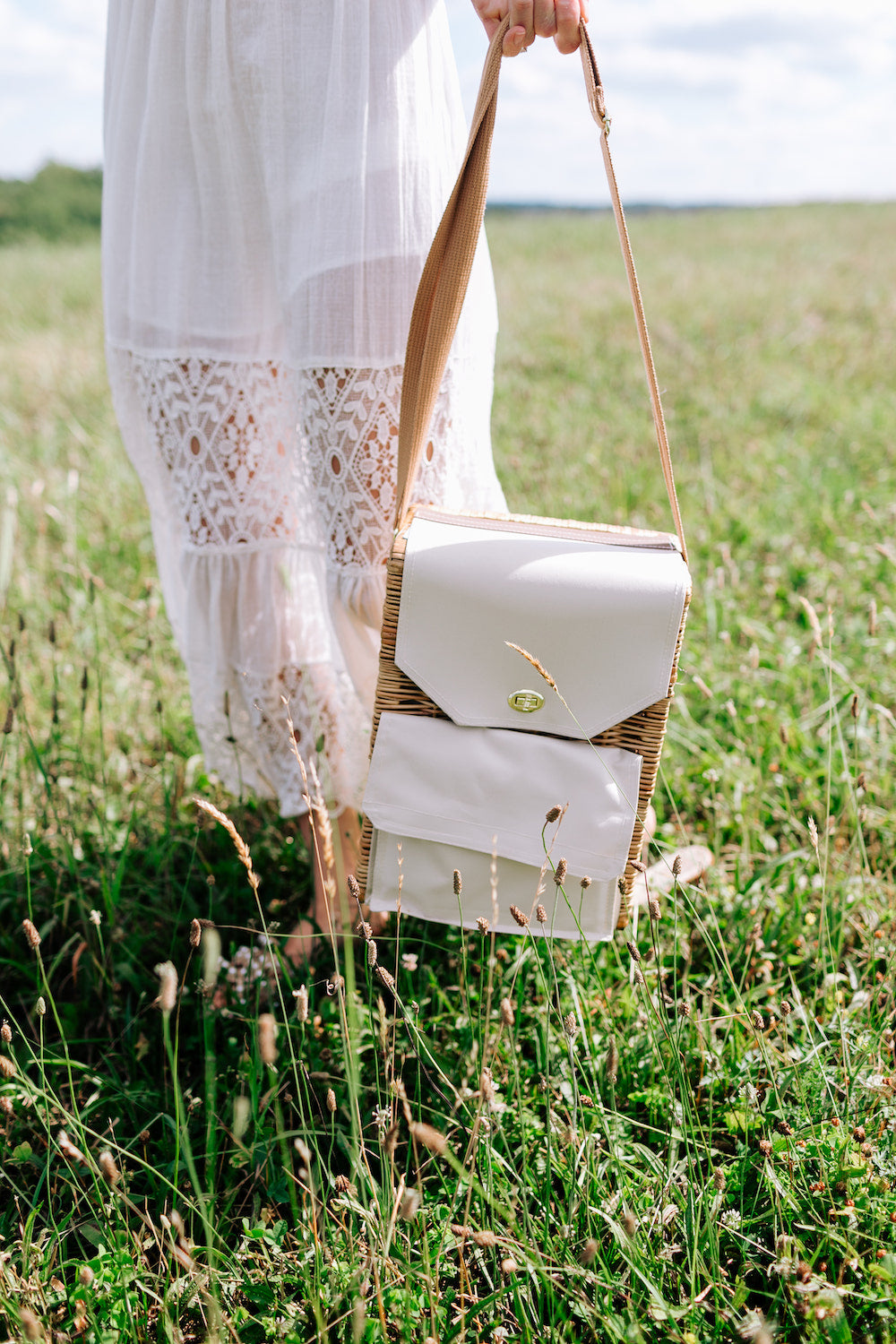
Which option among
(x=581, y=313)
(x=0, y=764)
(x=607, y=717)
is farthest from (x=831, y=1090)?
(x=581, y=313)

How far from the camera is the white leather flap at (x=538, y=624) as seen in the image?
4.13ft

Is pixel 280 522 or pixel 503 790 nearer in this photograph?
pixel 503 790

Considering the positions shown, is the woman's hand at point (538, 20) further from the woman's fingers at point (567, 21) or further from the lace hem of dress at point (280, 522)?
the lace hem of dress at point (280, 522)

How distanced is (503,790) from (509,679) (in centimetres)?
16

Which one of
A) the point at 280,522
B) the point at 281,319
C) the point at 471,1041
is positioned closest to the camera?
the point at 471,1041

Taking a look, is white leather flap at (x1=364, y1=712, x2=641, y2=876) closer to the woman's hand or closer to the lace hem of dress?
the lace hem of dress

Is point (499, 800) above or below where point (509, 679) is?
below

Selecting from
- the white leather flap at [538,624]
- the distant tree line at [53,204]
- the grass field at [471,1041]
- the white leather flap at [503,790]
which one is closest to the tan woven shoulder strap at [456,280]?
the white leather flap at [538,624]

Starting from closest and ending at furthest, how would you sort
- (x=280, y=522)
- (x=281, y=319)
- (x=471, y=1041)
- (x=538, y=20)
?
1. (x=538, y=20)
2. (x=471, y=1041)
3. (x=281, y=319)
4. (x=280, y=522)

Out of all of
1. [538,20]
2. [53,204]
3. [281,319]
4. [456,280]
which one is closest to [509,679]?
[456,280]

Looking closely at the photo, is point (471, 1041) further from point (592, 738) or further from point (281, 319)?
point (281, 319)

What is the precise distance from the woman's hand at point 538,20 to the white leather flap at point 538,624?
0.68 m

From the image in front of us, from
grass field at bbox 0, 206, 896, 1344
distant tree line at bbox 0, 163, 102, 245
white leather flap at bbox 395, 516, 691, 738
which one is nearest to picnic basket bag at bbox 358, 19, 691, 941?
white leather flap at bbox 395, 516, 691, 738

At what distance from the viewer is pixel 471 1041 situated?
1.46 m
